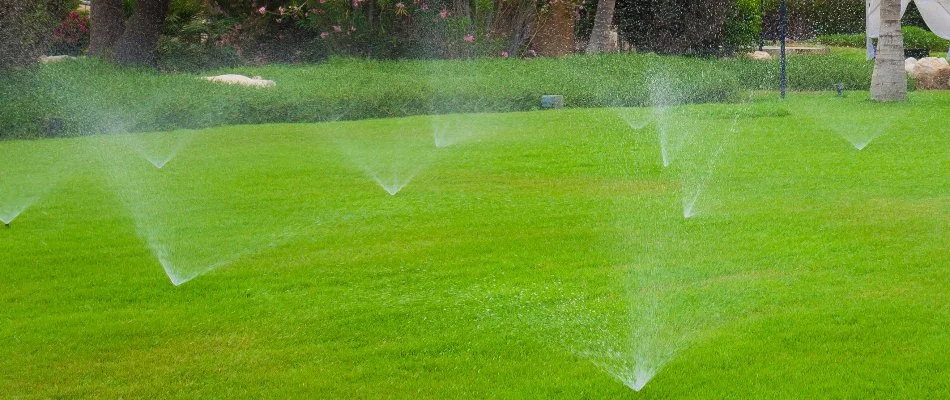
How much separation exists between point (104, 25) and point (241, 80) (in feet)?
14.8

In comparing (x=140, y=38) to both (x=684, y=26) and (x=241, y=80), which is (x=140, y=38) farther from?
(x=684, y=26)

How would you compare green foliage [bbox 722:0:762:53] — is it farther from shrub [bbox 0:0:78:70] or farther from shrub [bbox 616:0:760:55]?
shrub [bbox 0:0:78:70]

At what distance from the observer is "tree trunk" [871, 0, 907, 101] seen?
50.8 ft

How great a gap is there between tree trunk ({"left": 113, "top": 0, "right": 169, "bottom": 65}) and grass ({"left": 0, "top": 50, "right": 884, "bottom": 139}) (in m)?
1.97

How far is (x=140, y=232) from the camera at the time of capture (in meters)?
7.41

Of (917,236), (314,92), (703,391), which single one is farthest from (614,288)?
(314,92)

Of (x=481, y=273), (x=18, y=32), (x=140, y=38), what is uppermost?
→ (x=18, y=32)

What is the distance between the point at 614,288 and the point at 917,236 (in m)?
2.23

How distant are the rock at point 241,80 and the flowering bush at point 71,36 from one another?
8.40 m

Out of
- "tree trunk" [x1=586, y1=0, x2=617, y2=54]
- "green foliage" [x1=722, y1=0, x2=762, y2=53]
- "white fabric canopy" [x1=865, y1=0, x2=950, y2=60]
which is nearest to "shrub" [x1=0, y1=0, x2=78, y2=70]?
"tree trunk" [x1=586, y1=0, x2=617, y2=54]

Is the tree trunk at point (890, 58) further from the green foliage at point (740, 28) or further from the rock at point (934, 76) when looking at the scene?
the green foliage at point (740, 28)

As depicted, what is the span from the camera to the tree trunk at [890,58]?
15469 mm

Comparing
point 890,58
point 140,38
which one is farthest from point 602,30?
point 140,38

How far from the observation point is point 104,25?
20047 millimetres
